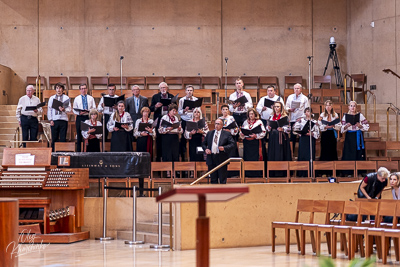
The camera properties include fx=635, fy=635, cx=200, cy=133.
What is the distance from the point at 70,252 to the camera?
25.3ft

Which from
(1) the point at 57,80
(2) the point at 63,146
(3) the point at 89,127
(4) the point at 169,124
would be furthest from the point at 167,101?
(1) the point at 57,80

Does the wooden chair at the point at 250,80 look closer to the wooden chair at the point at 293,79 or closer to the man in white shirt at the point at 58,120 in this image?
the wooden chair at the point at 293,79

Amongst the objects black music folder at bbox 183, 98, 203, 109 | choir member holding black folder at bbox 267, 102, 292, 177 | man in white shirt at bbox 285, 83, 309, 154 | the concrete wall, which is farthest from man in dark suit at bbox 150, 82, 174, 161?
the concrete wall

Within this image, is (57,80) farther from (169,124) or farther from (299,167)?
(299,167)

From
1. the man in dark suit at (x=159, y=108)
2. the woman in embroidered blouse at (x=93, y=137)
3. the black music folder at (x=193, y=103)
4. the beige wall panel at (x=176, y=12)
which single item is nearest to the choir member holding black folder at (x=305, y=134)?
the black music folder at (x=193, y=103)

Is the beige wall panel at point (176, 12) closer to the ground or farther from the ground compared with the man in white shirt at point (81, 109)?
farther from the ground

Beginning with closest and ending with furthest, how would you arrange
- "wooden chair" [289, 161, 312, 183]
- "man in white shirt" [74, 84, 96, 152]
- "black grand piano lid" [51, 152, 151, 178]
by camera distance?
"black grand piano lid" [51, 152, 151, 178], "wooden chair" [289, 161, 312, 183], "man in white shirt" [74, 84, 96, 152]

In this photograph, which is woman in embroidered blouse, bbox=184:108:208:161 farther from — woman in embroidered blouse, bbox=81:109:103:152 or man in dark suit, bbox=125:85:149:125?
woman in embroidered blouse, bbox=81:109:103:152

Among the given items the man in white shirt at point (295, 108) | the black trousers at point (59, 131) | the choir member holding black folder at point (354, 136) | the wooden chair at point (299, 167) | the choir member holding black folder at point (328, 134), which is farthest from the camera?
the man in white shirt at point (295, 108)

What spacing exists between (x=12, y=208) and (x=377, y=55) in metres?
11.0

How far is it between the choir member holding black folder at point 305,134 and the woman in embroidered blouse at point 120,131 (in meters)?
2.89

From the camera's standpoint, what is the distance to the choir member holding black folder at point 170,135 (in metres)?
10.7

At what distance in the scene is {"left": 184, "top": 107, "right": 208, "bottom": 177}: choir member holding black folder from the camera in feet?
35.1

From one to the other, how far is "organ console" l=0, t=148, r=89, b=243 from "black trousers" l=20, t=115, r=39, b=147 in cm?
259
